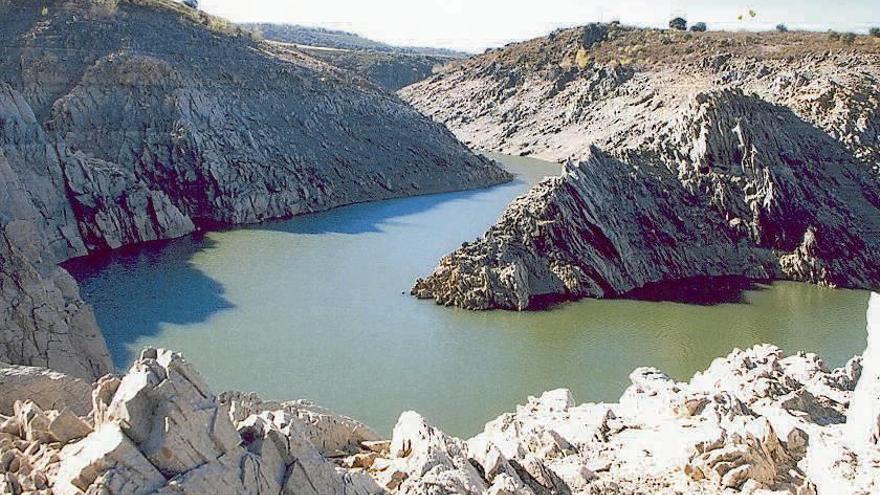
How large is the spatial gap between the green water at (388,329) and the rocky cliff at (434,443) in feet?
17.5

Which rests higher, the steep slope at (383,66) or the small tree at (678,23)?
the small tree at (678,23)

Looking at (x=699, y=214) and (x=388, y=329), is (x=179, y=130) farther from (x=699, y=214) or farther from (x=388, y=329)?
(x=699, y=214)

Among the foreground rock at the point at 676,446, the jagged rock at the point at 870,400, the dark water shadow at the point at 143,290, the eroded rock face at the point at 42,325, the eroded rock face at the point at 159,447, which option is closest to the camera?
the eroded rock face at the point at 159,447

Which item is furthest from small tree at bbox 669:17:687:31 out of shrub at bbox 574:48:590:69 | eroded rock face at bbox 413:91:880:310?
eroded rock face at bbox 413:91:880:310

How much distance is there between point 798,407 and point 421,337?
14.3 m

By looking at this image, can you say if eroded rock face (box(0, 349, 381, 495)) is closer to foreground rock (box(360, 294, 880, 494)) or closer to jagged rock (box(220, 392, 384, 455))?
foreground rock (box(360, 294, 880, 494))

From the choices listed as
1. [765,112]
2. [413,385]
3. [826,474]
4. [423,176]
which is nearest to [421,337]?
[413,385]

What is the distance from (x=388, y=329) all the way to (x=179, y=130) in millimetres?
25490

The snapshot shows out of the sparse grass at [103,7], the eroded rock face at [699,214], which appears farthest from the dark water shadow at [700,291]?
the sparse grass at [103,7]

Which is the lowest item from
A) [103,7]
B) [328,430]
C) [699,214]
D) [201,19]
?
[328,430]

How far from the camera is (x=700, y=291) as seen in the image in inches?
1431

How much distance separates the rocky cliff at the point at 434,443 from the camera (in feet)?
28.3

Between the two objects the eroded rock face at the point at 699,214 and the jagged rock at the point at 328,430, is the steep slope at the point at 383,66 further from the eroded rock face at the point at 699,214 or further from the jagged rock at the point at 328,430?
the jagged rock at the point at 328,430

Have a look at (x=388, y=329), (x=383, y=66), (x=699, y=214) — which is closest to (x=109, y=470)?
(x=388, y=329)
